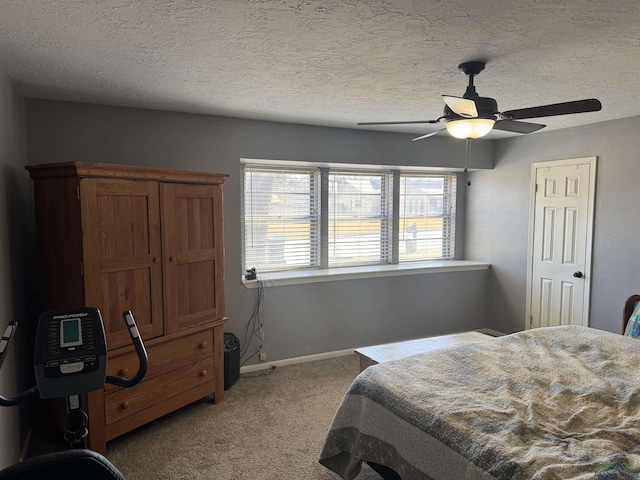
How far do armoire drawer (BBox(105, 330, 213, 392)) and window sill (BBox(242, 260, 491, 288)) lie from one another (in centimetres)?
85

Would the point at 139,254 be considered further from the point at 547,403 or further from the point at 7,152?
the point at 547,403

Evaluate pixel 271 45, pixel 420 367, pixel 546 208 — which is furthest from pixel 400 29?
pixel 546 208

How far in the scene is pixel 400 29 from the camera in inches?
76.2

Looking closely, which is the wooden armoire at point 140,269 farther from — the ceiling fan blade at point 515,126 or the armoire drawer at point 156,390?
the ceiling fan blade at point 515,126

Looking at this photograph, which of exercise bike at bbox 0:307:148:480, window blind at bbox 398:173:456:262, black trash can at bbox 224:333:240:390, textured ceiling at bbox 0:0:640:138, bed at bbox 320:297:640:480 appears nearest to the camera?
exercise bike at bbox 0:307:148:480

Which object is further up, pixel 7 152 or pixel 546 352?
pixel 7 152

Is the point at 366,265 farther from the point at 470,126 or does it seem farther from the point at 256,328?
the point at 470,126

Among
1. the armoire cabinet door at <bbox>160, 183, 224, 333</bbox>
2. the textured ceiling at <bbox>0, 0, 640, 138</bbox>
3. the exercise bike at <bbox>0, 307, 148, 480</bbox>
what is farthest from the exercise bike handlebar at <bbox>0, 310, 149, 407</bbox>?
the armoire cabinet door at <bbox>160, 183, 224, 333</bbox>

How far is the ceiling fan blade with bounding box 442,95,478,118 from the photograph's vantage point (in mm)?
2105

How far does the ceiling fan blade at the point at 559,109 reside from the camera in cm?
212

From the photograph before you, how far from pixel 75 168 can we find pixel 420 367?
87.9 inches

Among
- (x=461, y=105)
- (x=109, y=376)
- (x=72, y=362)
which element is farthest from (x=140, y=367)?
(x=461, y=105)

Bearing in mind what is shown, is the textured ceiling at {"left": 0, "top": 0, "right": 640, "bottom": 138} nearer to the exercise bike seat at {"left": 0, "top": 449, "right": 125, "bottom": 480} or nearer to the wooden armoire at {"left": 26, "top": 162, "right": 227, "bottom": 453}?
the wooden armoire at {"left": 26, "top": 162, "right": 227, "bottom": 453}

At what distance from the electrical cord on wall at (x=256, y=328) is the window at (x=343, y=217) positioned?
0.39 metres
